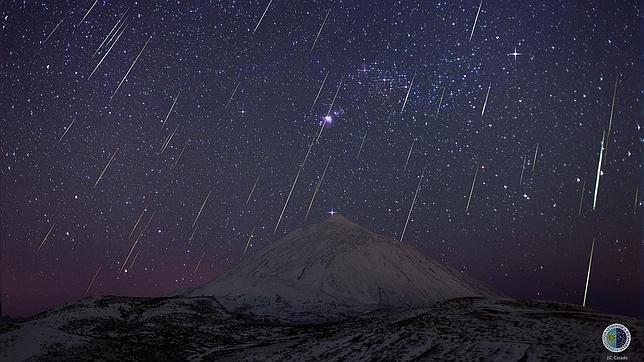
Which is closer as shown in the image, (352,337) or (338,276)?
(352,337)

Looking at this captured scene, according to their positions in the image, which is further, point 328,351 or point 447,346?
point 328,351

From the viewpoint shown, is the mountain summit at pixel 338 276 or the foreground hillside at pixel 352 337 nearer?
the foreground hillside at pixel 352 337

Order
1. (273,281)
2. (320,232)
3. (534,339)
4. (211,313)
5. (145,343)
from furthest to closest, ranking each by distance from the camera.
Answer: (320,232), (273,281), (211,313), (145,343), (534,339)

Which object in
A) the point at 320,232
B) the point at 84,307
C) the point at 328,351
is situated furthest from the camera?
the point at 320,232

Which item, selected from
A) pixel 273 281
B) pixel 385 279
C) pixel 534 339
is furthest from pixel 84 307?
pixel 385 279

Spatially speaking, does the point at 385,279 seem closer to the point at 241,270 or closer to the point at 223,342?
the point at 241,270

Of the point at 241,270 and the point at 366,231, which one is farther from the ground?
the point at 366,231

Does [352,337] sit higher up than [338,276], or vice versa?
[338,276]

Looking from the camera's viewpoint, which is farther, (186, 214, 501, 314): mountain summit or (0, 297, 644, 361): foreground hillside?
(186, 214, 501, 314): mountain summit
